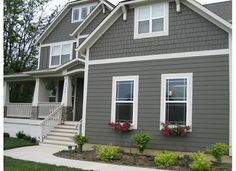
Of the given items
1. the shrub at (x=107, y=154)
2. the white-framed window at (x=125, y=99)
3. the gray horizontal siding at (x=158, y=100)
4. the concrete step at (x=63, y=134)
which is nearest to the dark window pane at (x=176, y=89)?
the gray horizontal siding at (x=158, y=100)

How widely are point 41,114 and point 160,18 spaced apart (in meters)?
9.64

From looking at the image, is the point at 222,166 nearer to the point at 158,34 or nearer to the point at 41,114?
the point at 158,34

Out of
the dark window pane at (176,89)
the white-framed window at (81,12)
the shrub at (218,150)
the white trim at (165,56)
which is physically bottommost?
the shrub at (218,150)

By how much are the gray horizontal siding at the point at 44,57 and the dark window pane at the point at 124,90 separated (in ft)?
30.4

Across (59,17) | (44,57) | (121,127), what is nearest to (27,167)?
(121,127)

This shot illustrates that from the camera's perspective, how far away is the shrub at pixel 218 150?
879 cm

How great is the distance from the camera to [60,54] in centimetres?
1933

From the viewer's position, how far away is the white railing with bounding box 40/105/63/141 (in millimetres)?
14541

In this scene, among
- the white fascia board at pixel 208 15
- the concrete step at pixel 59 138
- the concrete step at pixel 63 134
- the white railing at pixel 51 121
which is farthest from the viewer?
the white railing at pixel 51 121

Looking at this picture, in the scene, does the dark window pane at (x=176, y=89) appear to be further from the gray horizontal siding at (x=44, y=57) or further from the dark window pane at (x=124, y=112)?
the gray horizontal siding at (x=44, y=57)

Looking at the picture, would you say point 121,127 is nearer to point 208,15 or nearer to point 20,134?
point 208,15

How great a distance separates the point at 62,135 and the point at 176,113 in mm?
6090

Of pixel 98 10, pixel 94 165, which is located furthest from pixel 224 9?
pixel 94 165

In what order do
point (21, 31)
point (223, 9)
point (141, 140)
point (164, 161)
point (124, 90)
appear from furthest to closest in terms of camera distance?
point (21, 31) → point (223, 9) → point (124, 90) → point (141, 140) → point (164, 161)
